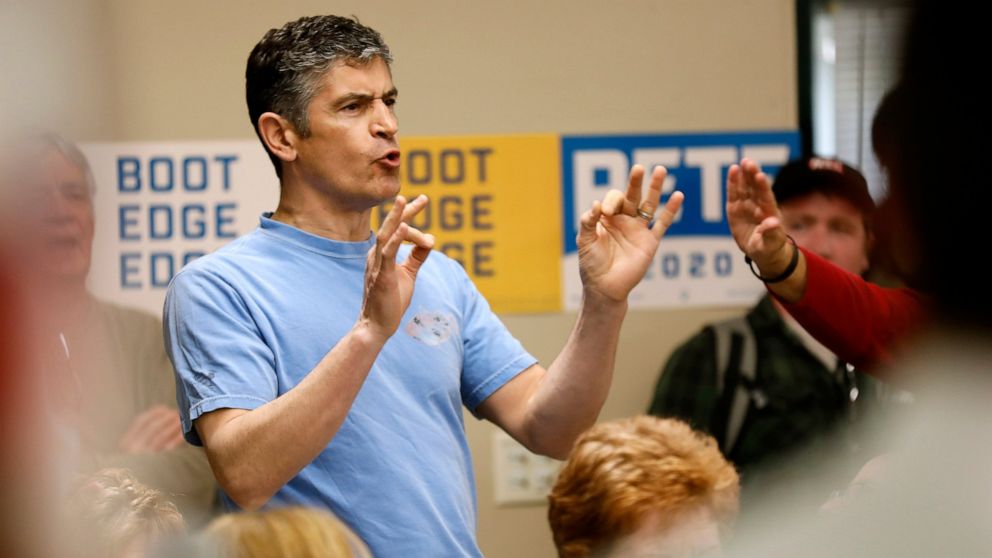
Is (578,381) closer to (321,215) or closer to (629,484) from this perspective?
(629,484)

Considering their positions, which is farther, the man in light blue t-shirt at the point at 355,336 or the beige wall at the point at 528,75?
the beige wall at the point at 528,75

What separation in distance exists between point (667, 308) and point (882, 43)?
2.41 m

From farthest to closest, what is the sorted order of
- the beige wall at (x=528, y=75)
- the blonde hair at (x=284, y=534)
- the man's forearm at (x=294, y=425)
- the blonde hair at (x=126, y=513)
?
the beige wall at (x=528, y=75), the man's forearm at (x=294, y=425), the blonde hair at (x=126, y=513), the blonde hair at (x=284, y=534)

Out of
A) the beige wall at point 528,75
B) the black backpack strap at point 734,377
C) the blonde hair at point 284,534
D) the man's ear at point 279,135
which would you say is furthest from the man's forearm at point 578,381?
the beige wall at point 528,75

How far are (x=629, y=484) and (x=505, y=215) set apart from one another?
127cm

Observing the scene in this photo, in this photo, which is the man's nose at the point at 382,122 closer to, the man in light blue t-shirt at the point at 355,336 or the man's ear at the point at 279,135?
the man in light blue t-shirt at the point at 355,336

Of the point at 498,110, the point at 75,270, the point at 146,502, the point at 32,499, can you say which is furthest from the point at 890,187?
the point at 498,110

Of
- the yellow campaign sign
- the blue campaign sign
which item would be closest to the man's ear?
the yellow campaign sign

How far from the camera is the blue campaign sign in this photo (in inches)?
104

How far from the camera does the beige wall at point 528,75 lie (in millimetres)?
2588

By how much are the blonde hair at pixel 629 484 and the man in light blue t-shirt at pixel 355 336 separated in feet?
0.20

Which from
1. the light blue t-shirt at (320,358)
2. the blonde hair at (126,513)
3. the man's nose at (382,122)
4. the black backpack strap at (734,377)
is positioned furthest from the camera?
the black backpack strap at (734,377)

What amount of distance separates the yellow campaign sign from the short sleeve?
1.26 meters

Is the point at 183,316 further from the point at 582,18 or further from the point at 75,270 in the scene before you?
the point at 582,18
